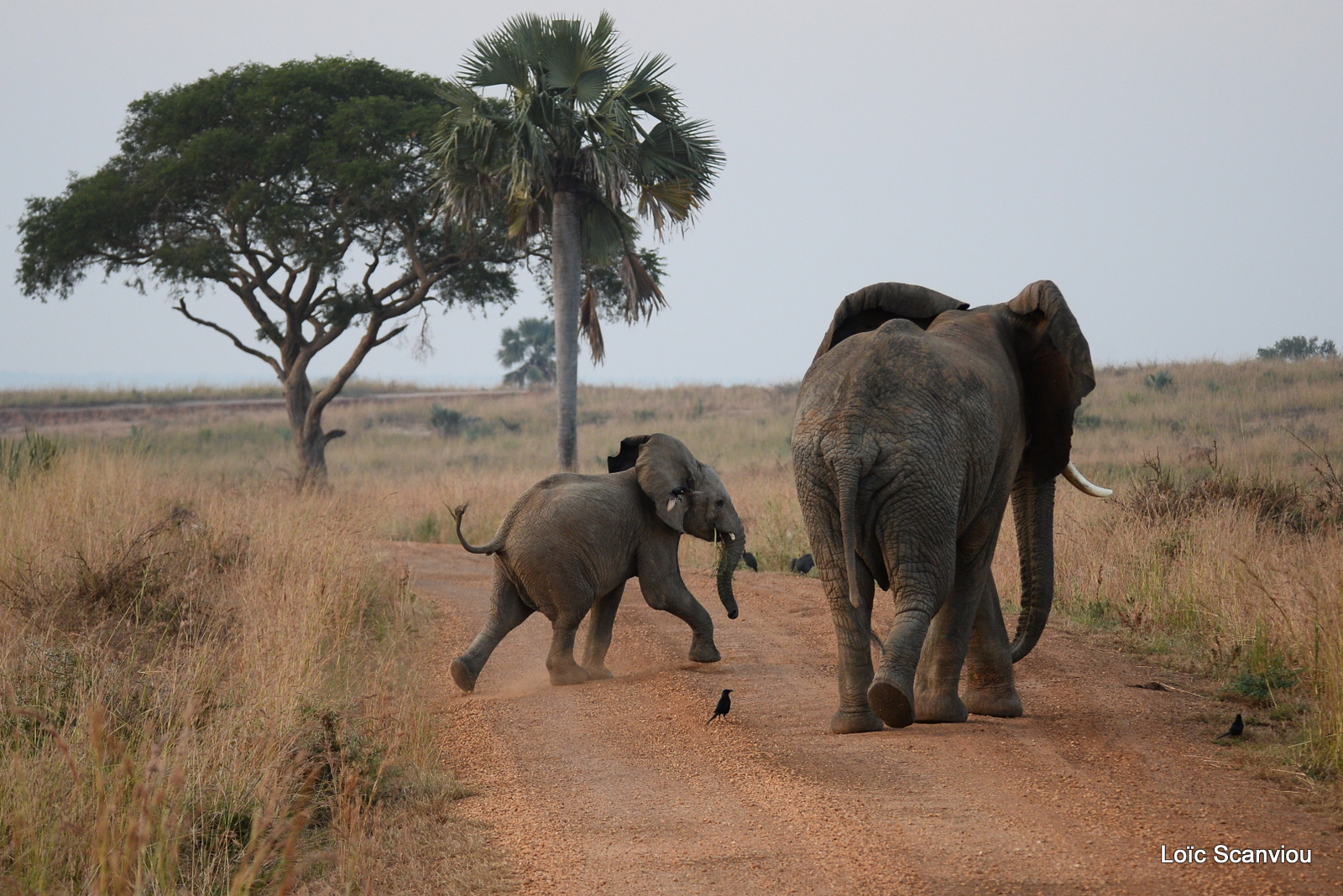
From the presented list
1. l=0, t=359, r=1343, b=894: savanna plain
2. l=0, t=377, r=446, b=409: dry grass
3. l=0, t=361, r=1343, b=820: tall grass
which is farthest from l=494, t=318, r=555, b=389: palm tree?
l=0, t=359, r=1343, b=894: savanna plain

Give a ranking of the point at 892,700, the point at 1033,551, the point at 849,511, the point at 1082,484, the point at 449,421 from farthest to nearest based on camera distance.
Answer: the point at 449,421 < the point at 1082,484 < the point at 1033,551 < the point at 849,511 < the point at 892,700

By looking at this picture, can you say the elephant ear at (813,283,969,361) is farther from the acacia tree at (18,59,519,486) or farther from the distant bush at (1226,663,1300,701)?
the acacia tree at (18,59,519,486)

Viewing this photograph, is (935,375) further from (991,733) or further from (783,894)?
(783,894)

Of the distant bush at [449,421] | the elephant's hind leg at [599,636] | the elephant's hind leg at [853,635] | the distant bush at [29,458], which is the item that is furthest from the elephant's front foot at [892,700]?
the distant bush at [449,421]

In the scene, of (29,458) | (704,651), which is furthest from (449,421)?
(704,651)

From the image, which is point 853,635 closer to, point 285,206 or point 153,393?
point 285,206

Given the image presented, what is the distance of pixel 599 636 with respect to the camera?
8094 mm

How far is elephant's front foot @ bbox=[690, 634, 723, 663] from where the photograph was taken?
807cm

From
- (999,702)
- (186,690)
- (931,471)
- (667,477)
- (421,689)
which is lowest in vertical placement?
(421,689)

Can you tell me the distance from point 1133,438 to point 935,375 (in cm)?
2401

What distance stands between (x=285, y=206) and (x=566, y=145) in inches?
296

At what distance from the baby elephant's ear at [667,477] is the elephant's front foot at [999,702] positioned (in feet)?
8.54

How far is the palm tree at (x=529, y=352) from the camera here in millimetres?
67750

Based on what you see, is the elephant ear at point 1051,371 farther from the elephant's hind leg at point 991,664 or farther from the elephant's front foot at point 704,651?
the elephant's front foot at point 704,651
